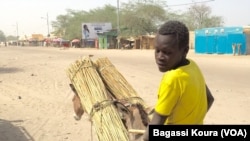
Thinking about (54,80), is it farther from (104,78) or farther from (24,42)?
(24,42)

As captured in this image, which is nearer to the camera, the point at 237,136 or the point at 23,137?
the point at 237,136

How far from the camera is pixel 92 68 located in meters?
4.15

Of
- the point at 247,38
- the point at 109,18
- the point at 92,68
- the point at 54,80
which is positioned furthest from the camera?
the point at 109,18

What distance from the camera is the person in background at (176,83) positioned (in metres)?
2.08

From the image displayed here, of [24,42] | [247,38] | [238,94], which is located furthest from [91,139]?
[24,42]

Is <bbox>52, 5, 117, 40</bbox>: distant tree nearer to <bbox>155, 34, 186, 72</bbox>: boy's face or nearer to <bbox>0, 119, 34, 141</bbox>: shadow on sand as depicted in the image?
<bbox>0, 119, 34, 141</bbox>: shadow on sand

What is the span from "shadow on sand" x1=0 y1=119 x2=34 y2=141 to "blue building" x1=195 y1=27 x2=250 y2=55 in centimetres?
2300

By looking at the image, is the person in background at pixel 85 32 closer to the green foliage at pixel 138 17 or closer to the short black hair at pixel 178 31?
the green foliage at pixel 138 17

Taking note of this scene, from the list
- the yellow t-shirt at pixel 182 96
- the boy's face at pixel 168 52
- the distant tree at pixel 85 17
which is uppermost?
the distant tree at pixel 85 17

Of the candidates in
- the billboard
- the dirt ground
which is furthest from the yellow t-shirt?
the billboard

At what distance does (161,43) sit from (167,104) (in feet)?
1.22

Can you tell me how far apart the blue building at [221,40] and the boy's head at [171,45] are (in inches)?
1029

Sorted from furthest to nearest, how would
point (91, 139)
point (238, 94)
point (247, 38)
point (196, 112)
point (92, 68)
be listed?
point (247, 38)
point (238, 94)
point (91, 139)
point (92, 68)
point (196, 112)

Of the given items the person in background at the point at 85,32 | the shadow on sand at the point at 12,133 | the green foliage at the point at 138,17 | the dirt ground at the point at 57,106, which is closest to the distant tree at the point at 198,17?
the green foliage at the point at 138,17
